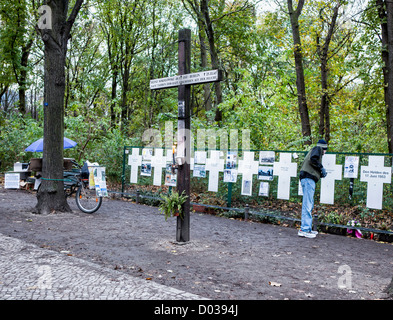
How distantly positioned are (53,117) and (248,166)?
543 cm

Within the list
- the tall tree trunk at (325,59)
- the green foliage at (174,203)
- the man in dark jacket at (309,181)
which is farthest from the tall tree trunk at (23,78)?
the man in dark jacket at (309,181)

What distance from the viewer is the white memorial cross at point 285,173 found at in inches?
415

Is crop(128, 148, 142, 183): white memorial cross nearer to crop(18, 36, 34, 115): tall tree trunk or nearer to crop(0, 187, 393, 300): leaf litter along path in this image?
crop(0, 187, 393, 300): leaf litter along path

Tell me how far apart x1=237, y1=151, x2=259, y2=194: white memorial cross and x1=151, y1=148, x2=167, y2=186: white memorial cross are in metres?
3.11

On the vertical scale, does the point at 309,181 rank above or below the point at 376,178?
below

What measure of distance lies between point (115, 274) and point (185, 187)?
8.70 feet

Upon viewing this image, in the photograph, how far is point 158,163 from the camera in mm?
13656

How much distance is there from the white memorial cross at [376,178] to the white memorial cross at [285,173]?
1.89m

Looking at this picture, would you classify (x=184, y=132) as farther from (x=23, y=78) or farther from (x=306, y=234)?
(x=23, y=78)

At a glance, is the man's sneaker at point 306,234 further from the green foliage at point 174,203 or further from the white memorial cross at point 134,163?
the white memorial cross at point 134,163

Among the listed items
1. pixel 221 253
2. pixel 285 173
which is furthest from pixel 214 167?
pixel 221 253

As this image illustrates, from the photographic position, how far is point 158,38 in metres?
33.0

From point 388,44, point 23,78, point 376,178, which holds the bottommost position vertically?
point 376,178

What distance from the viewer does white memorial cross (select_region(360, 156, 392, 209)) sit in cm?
893
